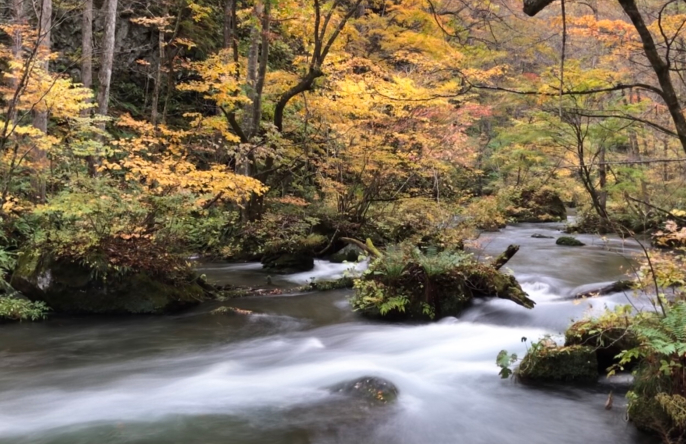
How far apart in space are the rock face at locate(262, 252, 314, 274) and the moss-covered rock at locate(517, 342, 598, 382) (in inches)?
290

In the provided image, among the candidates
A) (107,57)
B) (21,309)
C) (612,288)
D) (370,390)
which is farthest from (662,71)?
(107,57)

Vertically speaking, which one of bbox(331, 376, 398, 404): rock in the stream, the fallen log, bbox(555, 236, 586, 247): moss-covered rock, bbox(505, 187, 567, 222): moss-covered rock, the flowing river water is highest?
bbox(505, 187, 567, 222): moss-covered rock

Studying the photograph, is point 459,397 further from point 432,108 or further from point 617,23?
point 432,108

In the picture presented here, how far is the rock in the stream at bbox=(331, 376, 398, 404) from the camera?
5223mm

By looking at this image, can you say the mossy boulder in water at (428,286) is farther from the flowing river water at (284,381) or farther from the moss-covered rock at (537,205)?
the moss-covered rock at (537,205)

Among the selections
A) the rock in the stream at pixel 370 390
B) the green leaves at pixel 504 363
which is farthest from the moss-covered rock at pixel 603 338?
the rock in the stream at pixel 370 390

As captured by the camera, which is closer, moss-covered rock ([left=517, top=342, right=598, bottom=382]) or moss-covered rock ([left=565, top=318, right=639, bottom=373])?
moss-covered rock ([left=565, top=318, right=639, bottom=373])

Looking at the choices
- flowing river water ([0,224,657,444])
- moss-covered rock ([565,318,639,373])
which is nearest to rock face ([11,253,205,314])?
flowing river water ([0,224,657,444])

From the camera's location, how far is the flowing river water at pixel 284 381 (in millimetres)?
4648

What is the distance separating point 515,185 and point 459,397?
21506mm

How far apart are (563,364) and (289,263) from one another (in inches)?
304

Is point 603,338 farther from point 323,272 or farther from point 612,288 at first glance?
point 323,272

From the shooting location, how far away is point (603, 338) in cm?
549

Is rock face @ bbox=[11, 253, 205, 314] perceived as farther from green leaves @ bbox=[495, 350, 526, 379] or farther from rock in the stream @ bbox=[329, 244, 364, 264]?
green leaves @ bbox=[495, 350, 526, 379]
